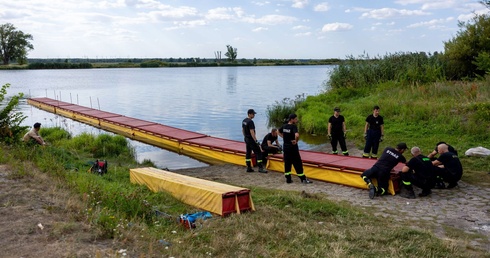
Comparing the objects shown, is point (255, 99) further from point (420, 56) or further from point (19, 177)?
point (19, 177)

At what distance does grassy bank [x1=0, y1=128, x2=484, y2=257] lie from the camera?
5359mm

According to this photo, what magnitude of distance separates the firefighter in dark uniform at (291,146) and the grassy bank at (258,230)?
1.78m

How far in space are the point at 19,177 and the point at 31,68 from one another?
110 m

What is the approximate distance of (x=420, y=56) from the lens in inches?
1041

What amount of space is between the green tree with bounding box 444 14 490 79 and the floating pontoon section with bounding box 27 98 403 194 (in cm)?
1593

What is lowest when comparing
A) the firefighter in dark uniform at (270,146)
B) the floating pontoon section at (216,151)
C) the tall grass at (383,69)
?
the floating pontoon section at (216,151)

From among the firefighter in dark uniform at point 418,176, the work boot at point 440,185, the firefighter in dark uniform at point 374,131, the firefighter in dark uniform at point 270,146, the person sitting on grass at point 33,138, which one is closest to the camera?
the firefighter in dark uniform at point 418,176

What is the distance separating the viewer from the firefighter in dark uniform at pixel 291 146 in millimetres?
10164

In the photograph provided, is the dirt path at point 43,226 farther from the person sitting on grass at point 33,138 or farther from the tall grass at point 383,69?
the tall grass at point 383,69

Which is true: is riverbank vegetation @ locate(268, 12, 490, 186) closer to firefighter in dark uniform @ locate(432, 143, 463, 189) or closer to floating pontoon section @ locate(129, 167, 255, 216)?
firefighter in dark uniform @ locate(432, 143, 463, 189)

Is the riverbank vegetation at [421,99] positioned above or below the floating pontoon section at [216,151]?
above

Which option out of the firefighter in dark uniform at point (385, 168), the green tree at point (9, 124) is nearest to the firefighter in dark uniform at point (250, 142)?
the firefighter in dark uniform at point (385, 168)

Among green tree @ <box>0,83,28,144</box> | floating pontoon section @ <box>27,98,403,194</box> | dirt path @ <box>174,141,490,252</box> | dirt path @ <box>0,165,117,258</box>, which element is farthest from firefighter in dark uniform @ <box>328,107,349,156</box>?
green tree @ <box>0,83,28,144</box>

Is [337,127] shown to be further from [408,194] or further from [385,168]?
[408,194]
